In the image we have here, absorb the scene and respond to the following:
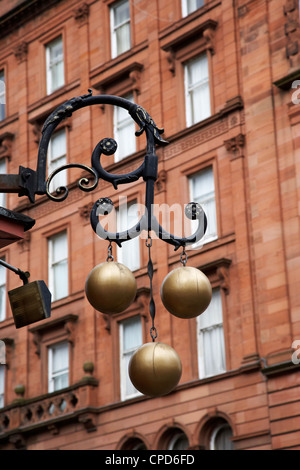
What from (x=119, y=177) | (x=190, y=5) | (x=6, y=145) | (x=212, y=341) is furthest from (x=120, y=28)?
(x=119, y=177)

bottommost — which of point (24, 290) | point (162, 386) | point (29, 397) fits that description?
point (162, 386)

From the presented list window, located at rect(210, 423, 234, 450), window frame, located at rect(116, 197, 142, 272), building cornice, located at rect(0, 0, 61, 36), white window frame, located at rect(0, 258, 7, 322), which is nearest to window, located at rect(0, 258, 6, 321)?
white window frame, located at rect(0, 258, 7, 322)

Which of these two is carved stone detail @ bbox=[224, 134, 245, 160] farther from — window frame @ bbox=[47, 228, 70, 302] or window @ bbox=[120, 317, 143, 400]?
window frame @ bbox=[47, 228, 70, 302]

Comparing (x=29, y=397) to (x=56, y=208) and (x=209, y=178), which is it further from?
(x=209, y=178)

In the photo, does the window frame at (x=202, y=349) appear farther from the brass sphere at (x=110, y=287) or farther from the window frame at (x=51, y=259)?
the brass sphere at (x=110, y=287)

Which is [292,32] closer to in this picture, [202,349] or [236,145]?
[236,145]

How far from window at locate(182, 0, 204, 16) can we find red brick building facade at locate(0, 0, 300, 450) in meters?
0.05

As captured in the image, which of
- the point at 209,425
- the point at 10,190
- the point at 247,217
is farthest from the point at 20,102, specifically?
the point at 10,190

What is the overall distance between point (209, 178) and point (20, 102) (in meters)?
11.7

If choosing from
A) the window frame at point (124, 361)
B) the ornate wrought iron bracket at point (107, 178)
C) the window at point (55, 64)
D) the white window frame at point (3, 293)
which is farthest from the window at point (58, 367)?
the ornate wrought iron bracket at point (107, 178)

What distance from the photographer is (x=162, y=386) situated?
909 centimetres

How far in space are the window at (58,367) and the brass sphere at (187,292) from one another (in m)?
24.0

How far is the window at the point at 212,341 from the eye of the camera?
91.4 ft

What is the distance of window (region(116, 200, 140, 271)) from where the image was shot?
3159 cm
